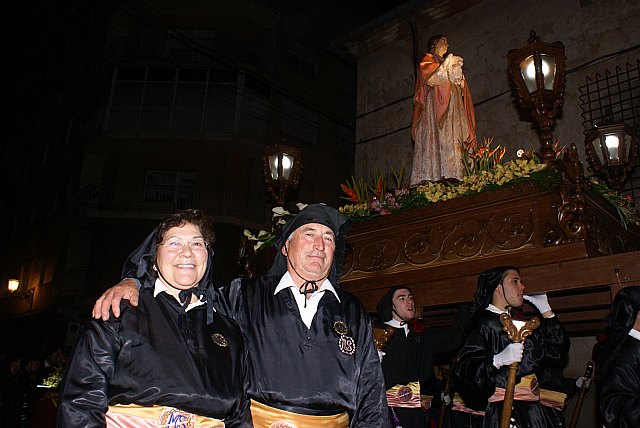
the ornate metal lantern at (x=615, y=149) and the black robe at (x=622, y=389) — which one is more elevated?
the ornate metal lantern at (x=615, y=149)

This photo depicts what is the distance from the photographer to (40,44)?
115 feet

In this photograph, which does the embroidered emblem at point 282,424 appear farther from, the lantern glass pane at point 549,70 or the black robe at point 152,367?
the lantern glass pane at point 549,70

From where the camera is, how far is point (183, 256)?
3.13 m

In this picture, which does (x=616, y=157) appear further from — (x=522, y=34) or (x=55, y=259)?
(x=55, y=259)

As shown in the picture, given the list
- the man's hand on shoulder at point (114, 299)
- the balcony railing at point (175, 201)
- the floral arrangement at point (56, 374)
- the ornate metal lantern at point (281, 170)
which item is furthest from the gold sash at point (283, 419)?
the balcony railing at point (175, 201)

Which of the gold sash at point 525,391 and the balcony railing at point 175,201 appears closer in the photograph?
the gold sash at point 525,391

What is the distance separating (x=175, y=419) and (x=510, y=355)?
3044 mm

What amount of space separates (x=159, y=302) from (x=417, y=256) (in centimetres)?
437

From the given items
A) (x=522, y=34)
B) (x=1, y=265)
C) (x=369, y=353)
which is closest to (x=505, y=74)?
(x=522, y=34)

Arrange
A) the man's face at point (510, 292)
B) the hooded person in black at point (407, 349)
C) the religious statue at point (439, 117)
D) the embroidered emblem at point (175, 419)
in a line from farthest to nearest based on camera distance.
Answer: the religious statue at point (439, 117) → the hooded person in black at point (407, 349) → the man's face at point (510, 292) → the embroidered emblem at point (175, 419)

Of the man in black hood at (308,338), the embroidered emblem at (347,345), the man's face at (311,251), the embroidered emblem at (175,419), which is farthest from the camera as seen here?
the man's face at (311,251)

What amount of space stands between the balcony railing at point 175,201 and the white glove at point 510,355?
1719cm

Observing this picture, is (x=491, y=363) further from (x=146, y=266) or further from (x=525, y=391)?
(x=146, y=266)

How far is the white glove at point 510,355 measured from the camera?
482 centimetres
